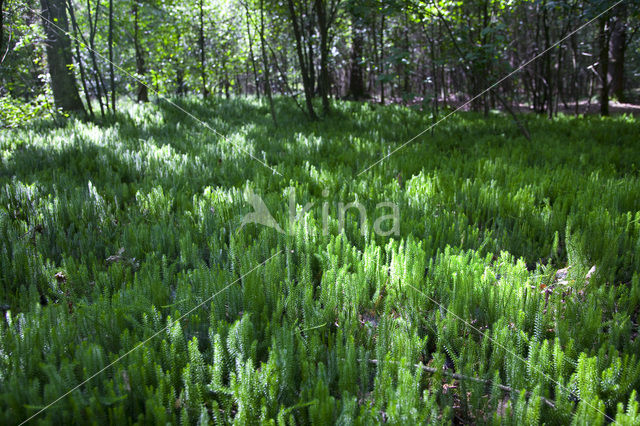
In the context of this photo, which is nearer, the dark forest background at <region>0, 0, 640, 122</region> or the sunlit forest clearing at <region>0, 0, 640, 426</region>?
the sunlit forest clearing at <region>0, 0, 640, 426</region>

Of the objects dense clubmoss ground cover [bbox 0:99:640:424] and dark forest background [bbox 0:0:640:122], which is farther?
dark forest background [bbox 0:0:640:122]

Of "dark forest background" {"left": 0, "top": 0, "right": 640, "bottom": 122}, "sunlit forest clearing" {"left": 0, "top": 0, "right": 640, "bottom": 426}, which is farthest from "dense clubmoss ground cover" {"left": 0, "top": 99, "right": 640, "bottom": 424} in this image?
"dark forest background" {"left": 0, "top": 0, "right": 640, "bottom": 122}

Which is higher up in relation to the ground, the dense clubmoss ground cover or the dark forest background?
the dark forest background

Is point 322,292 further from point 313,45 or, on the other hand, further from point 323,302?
point 313,45

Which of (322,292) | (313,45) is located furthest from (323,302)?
(313,45)

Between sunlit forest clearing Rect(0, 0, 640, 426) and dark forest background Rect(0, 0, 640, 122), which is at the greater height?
dark forest background Rect(0, 0, 640, 122)

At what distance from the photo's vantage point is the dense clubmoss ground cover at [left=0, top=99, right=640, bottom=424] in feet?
4.00

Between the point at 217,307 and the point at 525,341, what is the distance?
1.26 m

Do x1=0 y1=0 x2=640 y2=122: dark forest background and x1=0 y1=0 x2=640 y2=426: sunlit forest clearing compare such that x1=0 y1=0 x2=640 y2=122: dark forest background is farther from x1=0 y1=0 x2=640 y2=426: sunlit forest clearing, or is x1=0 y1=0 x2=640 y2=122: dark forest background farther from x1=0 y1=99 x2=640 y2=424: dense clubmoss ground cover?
x1=0 y1=99 x2=640 y2=424: dense clubmoss ground cover

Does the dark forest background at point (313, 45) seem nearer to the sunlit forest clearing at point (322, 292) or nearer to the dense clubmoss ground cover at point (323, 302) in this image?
the sunlit forest clearing at point (322, 292)

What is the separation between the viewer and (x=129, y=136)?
6137mm

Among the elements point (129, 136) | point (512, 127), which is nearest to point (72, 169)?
point (129, 136)

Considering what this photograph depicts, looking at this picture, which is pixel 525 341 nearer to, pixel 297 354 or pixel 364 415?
pixel 364 415

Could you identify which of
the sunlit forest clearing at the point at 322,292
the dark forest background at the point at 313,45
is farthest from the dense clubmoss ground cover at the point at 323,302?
the dark forest background at the point at 313,45
